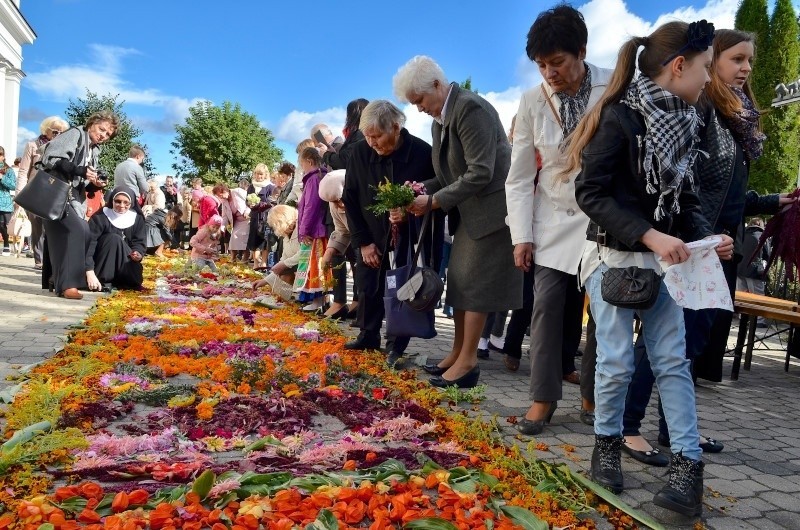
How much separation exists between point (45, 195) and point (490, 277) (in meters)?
5.98

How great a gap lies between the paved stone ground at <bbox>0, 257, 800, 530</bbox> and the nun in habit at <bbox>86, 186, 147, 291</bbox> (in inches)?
49.1

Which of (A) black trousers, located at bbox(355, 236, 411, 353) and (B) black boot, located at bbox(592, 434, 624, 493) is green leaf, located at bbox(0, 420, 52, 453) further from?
(A) black trousers, located at bbox(355, 236, 411, 353)

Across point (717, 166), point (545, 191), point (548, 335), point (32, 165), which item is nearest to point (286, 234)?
point (32, 165)

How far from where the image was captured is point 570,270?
3.85 metres

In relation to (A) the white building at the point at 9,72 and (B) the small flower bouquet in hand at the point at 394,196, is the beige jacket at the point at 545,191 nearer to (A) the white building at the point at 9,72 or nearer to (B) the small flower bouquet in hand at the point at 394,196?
(B) the small flower bouquet in hand at the point at 394,196

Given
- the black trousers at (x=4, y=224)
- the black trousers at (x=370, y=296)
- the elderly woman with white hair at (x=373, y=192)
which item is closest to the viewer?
the elderly woman with white hair at (x=373, y=192)

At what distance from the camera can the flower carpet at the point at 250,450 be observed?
245 centimetres

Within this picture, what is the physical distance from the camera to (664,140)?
109 inches

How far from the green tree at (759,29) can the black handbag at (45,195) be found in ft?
103

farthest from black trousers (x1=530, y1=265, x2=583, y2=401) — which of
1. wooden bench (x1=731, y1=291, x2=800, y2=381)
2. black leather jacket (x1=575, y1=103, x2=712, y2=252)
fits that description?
wooden bench (x1=731, y1=291, x2=800, y2=381)

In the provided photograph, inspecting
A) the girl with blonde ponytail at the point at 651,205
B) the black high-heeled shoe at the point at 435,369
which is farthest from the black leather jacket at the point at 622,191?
the black high-heeled shoe at the point at 435,369

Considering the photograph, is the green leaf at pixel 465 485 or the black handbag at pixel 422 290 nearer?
the green leaf at pixel 465 485

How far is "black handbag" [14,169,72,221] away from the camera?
26.4ft

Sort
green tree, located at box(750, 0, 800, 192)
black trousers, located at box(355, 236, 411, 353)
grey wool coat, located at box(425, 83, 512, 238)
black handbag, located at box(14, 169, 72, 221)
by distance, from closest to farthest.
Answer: grey wool coat, located at box(425, 83, 512, 238) → black trousers, located at box(355, 236, 411, 353) → black handbag, located at box(14, 169, 72, 221) → green tree, located at box(750, 0, 800, 192)
